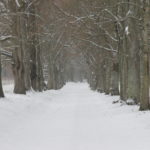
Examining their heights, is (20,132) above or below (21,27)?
below

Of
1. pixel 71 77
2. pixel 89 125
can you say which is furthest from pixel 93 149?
pixel 71 77

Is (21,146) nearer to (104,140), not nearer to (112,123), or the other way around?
(104,140)

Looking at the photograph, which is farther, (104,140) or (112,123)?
(112,123)

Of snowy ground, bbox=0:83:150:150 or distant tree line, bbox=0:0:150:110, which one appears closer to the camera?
snowy ground, bbox=0:83:150:150

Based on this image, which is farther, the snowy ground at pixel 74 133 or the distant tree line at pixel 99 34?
the distant tree line at pixel 99 34

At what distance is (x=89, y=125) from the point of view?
15047 millimetres

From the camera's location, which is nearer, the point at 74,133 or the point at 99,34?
the point at 74,133

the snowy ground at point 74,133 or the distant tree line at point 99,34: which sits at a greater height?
→ the distant tree line at point 99,34

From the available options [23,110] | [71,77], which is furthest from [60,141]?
[71,77]

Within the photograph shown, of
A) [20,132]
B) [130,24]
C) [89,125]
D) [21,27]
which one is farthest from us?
[21,27]

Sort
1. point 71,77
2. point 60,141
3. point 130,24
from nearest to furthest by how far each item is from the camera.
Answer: point 60,141 < point 130,24 < point 71,77

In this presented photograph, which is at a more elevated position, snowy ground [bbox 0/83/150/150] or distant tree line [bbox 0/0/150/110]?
distant tree line [bbox 0/0/150/110]

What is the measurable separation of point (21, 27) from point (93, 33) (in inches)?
270

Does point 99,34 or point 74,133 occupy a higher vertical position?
point 99,34
